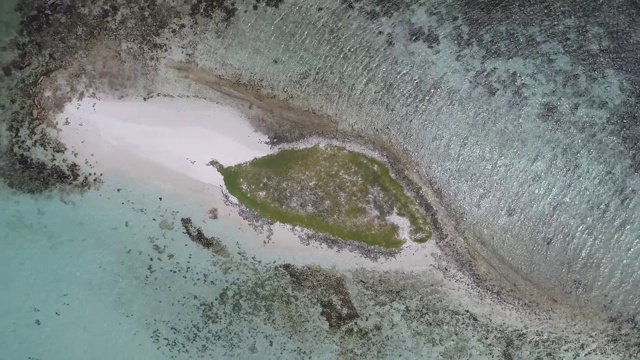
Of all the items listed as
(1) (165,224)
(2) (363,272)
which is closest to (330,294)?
(2) (363,272)

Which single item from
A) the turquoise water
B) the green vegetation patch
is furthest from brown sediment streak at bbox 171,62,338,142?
the green vegetation patch

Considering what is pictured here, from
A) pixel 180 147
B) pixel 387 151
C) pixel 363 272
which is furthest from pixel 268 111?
pixel 363 272

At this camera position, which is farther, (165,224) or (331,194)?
(165,224)

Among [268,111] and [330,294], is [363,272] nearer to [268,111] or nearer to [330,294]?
[330,294]

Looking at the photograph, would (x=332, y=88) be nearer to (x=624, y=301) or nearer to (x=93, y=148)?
(x=93, y=148)

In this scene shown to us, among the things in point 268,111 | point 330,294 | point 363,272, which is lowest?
point 330,294

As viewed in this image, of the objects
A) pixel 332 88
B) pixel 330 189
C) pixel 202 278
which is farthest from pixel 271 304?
pixel 332 88

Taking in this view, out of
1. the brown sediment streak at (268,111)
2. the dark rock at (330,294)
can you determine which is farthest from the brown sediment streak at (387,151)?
the dark rock at (330,294)

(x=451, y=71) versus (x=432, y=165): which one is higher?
(x=451, y=71)

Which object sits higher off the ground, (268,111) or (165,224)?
(268,111)
